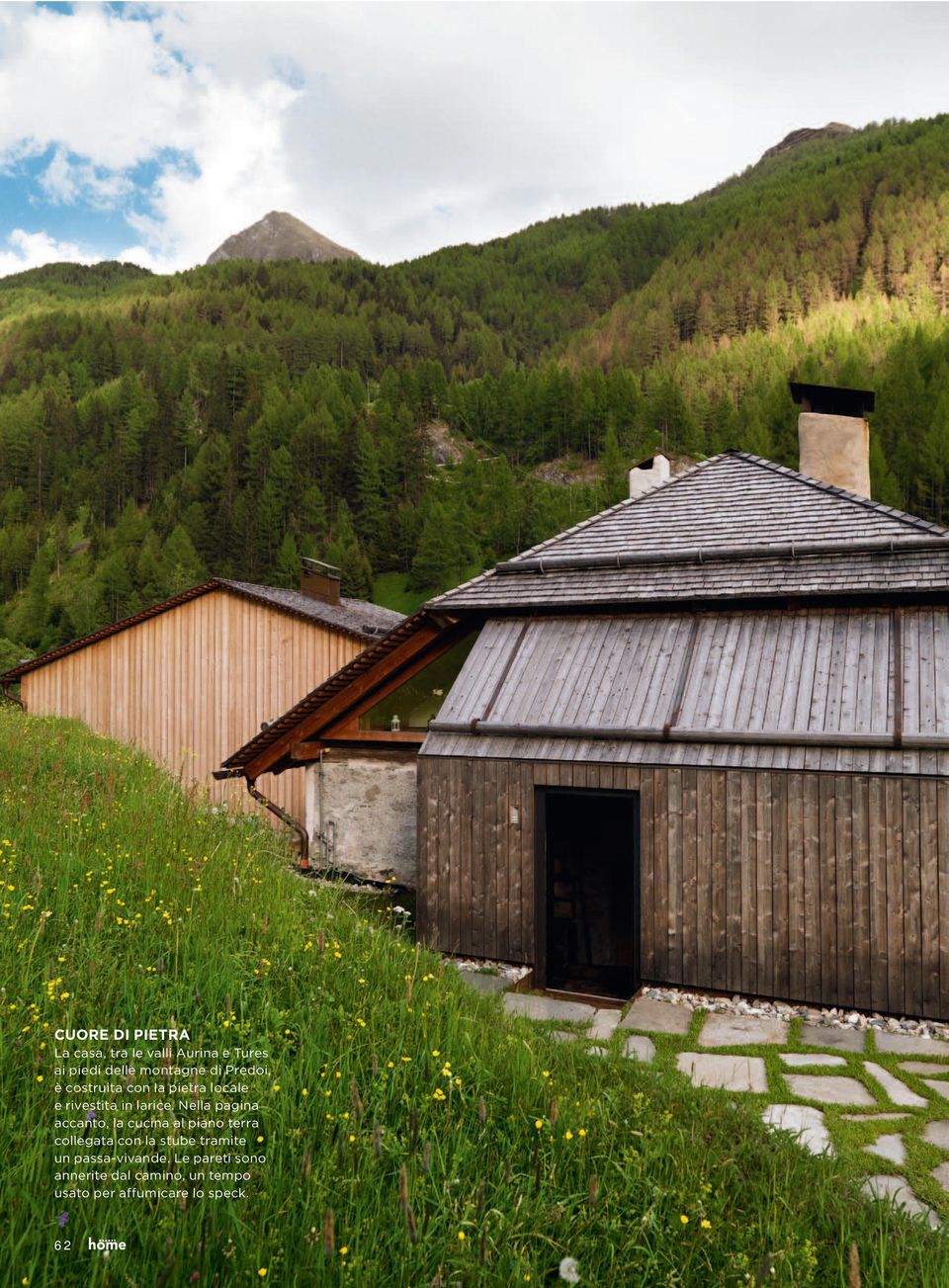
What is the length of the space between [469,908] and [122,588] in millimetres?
65893

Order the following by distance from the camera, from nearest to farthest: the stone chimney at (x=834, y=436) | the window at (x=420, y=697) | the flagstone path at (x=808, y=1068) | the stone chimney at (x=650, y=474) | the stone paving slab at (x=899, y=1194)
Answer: the stone paving slab at (x=899, y=1194) < the flagstone path at (x=808, y=1068) < the window at (x=420, y=697) < the stone chimney at (x=834, y=436) < the stone chimney at (x=650, y=474)

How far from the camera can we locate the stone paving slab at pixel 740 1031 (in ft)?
21.9

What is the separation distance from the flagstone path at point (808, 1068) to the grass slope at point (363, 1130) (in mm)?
491

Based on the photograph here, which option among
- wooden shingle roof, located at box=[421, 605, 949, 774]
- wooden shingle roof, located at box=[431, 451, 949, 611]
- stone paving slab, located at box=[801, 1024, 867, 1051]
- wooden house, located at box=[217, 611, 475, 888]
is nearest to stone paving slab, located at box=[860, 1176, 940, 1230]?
stone paving slab, located at box=[801, 1024, 867, 1051]

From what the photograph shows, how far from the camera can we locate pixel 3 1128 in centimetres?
276

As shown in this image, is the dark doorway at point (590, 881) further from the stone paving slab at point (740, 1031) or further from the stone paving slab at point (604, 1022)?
the stone paving slab at point (740, 1031)

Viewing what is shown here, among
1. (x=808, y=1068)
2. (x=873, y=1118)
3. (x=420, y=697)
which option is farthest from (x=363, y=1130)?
(x=420, y=697)

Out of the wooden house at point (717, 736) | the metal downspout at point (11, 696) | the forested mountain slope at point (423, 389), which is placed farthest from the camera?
the forested mountain slope at point (423, 389)

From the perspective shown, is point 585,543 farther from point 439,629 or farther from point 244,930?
point 244,930

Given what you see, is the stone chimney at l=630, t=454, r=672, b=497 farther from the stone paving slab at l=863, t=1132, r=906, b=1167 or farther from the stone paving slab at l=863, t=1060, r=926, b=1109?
the stone paving slab at l=863, t=1132, r=906, b=1167

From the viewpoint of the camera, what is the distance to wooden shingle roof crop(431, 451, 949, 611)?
831cm

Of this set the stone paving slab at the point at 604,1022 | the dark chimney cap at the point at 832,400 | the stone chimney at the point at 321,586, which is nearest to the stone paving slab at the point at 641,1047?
the stone paving slab at the point at 604,1022

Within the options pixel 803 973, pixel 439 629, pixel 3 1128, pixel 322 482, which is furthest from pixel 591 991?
pixel 322 482

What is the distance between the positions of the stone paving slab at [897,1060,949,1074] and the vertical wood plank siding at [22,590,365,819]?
14.4 m
